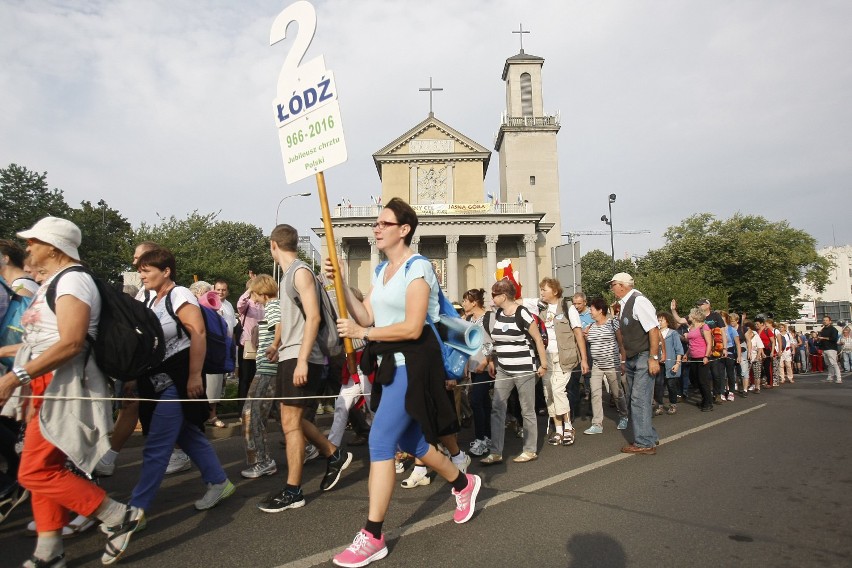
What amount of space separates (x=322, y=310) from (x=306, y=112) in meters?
1.48

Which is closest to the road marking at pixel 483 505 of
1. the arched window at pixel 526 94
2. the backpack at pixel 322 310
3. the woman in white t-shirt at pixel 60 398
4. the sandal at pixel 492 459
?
the sandal at pixel 492 459

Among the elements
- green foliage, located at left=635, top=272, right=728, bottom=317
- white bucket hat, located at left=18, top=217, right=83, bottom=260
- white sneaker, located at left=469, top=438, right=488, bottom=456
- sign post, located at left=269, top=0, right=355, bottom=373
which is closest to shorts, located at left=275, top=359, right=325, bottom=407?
sign post, located at left=269, top=0, right=355, bottom=373

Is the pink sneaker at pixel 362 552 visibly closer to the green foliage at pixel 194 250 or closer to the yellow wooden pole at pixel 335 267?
the yellow wooden pole at pixel 335 267

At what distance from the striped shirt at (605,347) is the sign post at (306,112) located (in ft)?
19.3

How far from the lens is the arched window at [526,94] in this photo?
59.3 meters

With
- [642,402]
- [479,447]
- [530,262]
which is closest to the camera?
[642,402]

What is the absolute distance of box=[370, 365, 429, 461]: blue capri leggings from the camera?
333cm

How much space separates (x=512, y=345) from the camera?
621 cm

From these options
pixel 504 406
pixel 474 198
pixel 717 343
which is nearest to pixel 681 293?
pixel 474 198

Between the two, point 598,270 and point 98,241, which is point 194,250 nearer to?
point 98,241

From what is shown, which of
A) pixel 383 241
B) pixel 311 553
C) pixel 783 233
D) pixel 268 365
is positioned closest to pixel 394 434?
pixel 311 553

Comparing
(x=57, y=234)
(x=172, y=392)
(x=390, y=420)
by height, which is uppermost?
(x=57, y=234)

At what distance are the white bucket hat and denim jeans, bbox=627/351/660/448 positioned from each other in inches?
222

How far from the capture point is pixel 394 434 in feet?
11.1
